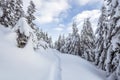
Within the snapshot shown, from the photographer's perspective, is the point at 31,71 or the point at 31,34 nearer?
the point at 31,71

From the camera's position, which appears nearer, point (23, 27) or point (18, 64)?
point (18, 64)

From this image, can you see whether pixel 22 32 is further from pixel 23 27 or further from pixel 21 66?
pixel 21 66

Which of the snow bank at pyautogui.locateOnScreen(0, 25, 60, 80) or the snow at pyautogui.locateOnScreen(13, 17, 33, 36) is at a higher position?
the snow at pyautogui.locateOnScreen(13, 17, 33, 36)

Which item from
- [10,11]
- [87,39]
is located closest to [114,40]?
[10,11]

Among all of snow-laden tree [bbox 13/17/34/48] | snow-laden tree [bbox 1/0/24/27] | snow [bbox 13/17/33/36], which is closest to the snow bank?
snow-laden tree [bbox 13/17/34/48]

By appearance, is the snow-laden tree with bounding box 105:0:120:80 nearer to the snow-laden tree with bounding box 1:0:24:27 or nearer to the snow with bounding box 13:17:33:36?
the snow with bounding box 13:17:33:36

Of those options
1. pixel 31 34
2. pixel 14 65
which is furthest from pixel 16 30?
pixel 14 65

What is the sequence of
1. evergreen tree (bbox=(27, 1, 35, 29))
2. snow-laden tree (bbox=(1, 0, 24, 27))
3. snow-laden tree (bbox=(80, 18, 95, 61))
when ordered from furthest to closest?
snow-laden tree (bbox=(80, 18, 95, 61))
evergreen tree (bbox=(27, 1, 35, 29))
snow-laden tree (bbox=(1, 0, 24, 27))

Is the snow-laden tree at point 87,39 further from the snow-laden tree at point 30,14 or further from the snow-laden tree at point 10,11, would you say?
the snow-laden tree at point 10,11

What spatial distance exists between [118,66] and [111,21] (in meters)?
3.97

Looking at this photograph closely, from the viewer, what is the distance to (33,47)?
53.4 ft

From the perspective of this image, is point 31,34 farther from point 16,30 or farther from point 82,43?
point 82,43

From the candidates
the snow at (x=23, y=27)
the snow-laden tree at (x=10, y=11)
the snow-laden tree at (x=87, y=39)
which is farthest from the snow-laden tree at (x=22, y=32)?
the snow-laden tree at (x=87, y=39)

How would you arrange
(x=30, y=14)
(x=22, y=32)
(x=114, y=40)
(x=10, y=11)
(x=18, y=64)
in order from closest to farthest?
(x=18, y=64), (x=114, y=40), (x=22, y=32), (x=10, y=11), (x=30, y=14)
